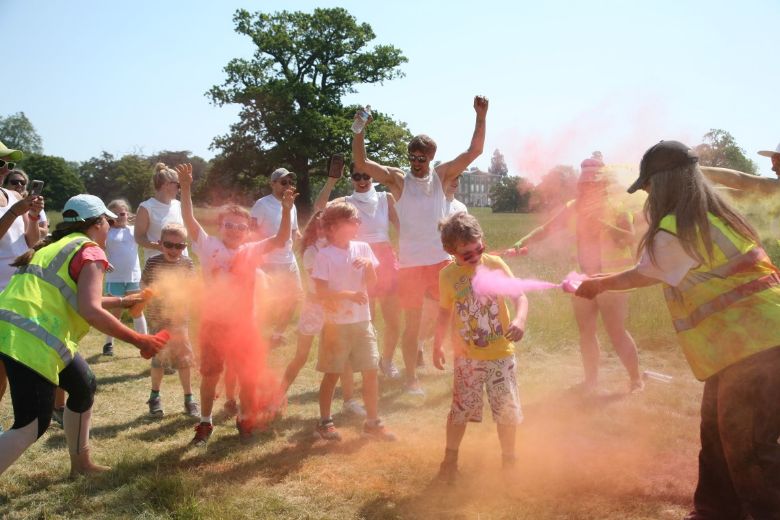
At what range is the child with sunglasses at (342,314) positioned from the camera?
15.7ft

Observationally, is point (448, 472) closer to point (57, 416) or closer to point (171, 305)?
point (171, 305)

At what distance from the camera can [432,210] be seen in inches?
234

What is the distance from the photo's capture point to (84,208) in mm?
3865

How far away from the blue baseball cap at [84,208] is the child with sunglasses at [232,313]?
1.20 m

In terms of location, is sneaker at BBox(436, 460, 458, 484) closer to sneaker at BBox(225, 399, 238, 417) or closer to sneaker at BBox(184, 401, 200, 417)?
sneaker at BBox(225, 399, 238, 417)

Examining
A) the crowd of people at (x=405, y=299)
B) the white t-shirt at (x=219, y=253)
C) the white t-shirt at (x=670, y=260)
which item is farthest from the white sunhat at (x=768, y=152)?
the white t-shirt at (x=219, y=253)

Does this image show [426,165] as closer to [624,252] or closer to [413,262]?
[413,262]

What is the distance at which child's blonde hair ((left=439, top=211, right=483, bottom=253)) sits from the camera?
13.0 feet

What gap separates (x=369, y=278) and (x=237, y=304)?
45.6 inches

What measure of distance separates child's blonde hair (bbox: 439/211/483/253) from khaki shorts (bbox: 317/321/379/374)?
3.97 feet

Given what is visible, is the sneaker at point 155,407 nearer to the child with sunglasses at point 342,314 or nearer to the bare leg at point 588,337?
the child with sunglasses at point 342,314

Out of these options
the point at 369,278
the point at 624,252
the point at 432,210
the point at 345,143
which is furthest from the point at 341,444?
the point at 345,143

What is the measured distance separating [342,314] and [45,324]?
6.92ft

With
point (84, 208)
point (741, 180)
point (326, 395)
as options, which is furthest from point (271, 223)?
point (741, 180)
